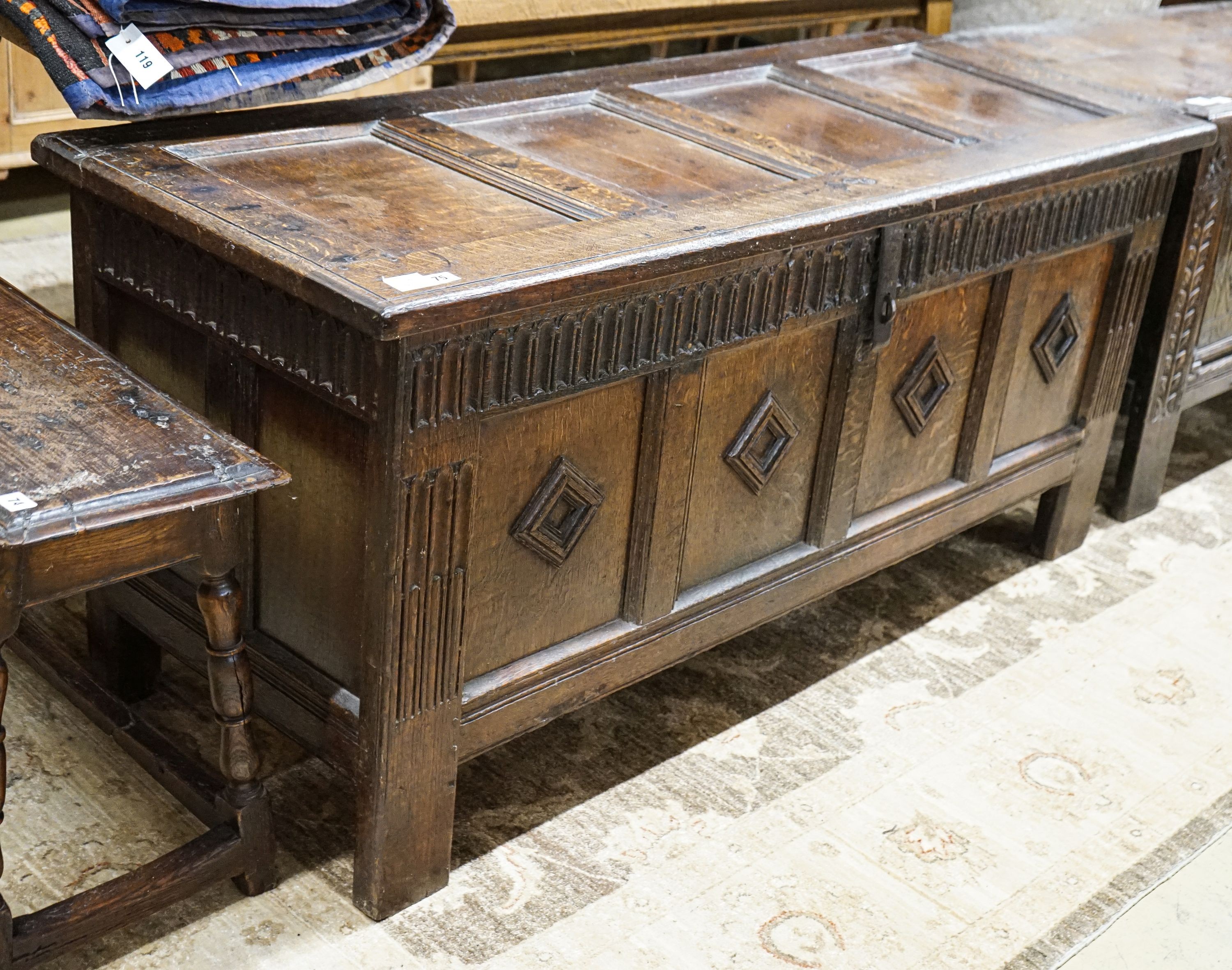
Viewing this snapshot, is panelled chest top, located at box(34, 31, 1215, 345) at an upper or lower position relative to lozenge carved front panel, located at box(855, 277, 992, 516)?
upper

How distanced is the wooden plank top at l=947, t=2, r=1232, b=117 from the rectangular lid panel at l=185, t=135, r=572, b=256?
1430mm

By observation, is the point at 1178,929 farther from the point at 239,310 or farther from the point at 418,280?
the point at 239,310

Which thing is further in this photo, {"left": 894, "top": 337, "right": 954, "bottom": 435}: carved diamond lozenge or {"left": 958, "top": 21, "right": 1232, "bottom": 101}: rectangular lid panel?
{"left": 958, "top": 21, "right": 1232, "bottom": 101}: rectangular lid panel

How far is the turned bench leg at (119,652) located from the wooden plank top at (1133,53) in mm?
1976

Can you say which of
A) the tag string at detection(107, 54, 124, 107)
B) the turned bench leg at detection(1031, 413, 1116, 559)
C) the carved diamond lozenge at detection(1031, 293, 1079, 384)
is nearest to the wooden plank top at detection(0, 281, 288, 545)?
the tag string at detection(107, 54, 124, 107)

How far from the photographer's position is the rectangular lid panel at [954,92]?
2578 millimetres

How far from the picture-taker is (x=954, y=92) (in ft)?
8.99

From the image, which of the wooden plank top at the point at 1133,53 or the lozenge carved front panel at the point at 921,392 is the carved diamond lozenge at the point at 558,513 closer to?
the lozenge carved front panel at the point at 921,392

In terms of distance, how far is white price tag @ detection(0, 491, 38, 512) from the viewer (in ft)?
4.69

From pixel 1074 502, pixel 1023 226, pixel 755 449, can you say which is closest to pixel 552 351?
pixel 755 449

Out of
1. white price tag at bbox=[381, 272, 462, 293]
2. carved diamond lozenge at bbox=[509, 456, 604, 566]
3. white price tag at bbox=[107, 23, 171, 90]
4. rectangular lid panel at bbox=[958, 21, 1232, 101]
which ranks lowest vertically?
carved diamond lozenge at bbox=[509, 456, 604, 566]

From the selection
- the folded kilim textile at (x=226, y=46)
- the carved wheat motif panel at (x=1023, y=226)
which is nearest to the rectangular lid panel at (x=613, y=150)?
the folded kilim textile at (x=226, y=46)

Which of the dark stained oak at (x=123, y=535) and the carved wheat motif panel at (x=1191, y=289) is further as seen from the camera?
the carved wheat motif panel at (x=1191, y=289)

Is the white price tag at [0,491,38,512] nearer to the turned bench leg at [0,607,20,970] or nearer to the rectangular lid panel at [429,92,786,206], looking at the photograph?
the turned bench leg at [0,607,20,970]
